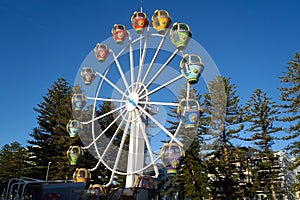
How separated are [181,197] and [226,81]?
12157 millimetres

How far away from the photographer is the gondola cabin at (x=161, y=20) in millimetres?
15254

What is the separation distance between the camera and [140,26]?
53.9 ft

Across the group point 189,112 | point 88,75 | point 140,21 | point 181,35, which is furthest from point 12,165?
point 181,35

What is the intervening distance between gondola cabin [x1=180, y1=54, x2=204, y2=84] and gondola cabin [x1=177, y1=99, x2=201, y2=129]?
102cm

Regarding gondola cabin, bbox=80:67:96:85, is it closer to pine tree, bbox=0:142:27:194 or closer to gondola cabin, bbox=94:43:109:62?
gondola cabin, bbox=94:43:109:62

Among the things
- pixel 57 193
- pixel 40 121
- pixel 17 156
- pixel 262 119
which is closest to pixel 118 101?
pixel 57 193

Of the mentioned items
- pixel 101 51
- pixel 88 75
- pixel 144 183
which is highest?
pixel 101 51

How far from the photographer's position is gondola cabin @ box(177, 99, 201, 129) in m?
13.6

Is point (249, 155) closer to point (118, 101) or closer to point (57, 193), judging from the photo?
point (118, 101)

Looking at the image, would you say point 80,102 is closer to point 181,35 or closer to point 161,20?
point 161,20

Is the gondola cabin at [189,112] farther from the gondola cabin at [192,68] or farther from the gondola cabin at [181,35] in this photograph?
the gondola cabin at [181,35]

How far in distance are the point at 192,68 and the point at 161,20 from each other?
3388 mm

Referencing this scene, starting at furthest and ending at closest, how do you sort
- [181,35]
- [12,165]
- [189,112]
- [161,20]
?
[12,165] → [161,20] → [181,35] → [189,112]

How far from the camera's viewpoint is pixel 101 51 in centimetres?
1809
